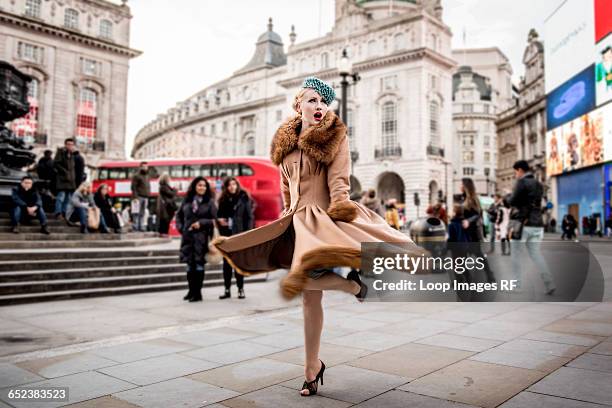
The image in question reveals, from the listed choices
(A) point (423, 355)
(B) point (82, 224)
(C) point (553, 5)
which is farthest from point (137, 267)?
(C) point (553, 5)

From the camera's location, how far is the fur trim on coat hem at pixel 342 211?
3025mm

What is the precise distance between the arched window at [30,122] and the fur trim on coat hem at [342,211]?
39.4 metres

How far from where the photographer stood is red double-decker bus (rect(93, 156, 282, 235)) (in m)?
21.2

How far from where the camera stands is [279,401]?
9.91 ft

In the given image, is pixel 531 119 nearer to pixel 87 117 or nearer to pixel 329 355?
pixel 87 117

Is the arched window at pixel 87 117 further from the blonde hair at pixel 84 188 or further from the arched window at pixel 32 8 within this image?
the blonde hair at pixel 84 188

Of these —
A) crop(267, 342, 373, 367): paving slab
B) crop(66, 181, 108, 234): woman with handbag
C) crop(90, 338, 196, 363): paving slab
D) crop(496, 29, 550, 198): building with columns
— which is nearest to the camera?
crop(267, 342, 373, 367): paving slab

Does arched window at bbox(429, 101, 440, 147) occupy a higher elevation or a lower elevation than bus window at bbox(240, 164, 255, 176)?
higher

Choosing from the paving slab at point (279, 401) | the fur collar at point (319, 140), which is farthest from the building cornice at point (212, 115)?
the paving slab at point (279, 401)

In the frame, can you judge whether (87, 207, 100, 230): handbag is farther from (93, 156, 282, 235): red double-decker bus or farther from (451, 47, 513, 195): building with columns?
(451, 47, 513, 195): building with columns

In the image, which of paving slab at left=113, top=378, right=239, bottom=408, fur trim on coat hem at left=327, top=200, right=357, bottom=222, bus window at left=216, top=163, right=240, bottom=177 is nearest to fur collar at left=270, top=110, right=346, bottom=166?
fur trim on coat hem at left=327, top=200, right=357, bottom=222

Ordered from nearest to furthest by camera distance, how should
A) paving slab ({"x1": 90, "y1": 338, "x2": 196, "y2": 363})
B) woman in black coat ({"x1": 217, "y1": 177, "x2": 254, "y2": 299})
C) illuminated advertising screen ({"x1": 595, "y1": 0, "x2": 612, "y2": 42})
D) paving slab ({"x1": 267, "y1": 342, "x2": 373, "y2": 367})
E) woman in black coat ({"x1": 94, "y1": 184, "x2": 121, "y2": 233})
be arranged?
paving slab ({"x1": 267, "y1": 342, "x2": 373, "y2": 367}) < paving slab ({"x1": 90, "y1": 338, "x2": 196, "y2": 363}) < woman in black coat ({"x1": 217, "y1": 177, "x2": 254, "y2": 299}) < woman in black coat ({"x1": 94, "y1": 184, "x2": 121, "y2": 233}) < illuminated advertising screen ({"x1": 595, "y1": 0, "x2": 612, "y2": 42})

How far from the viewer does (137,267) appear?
9.30m

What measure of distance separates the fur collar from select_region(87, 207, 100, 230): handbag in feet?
32.5
